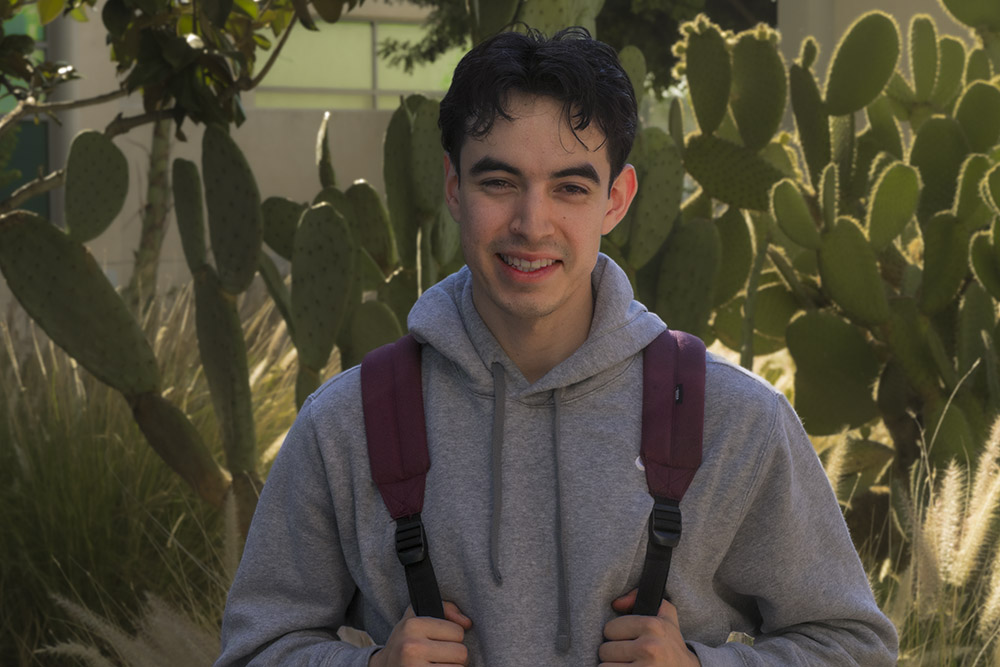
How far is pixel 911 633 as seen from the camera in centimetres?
317

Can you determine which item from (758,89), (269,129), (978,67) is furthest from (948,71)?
(269,129)

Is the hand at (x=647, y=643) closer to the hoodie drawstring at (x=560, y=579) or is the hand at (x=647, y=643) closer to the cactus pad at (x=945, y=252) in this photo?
the hoodie drawstring at (x=560, y=579)

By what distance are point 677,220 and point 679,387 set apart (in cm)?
273

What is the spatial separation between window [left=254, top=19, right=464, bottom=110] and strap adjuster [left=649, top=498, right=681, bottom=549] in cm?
1907

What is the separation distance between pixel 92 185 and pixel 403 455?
2776mm

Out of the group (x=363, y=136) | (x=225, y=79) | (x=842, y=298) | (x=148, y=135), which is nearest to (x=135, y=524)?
(x=225, y=79)

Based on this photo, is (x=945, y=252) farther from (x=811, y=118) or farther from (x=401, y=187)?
(x=401, y=187)

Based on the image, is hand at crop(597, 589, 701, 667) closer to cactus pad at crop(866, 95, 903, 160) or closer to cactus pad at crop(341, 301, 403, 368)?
cactus pad at crop(341, 301, 403, 368)

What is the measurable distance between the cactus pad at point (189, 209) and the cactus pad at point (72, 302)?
0.35 m

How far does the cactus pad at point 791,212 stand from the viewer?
420 centimetres

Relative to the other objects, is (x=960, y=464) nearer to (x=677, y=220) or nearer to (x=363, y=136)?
(x=677, y=220)

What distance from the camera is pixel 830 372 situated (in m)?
4.45

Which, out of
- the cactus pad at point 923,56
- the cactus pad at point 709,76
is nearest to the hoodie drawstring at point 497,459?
the cactus pad at point 709,76

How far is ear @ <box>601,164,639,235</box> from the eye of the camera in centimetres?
184
